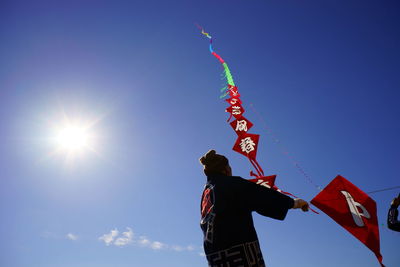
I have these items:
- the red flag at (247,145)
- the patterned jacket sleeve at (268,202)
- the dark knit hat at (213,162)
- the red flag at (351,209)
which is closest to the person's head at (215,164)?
the dark knit hat at (213,162)

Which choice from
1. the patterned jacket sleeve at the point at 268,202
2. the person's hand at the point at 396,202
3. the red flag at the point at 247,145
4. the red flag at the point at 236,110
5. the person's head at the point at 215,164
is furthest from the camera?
the red flag at the point at 236,110

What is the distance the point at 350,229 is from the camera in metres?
3.46

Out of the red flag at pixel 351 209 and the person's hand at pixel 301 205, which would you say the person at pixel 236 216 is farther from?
the red flag at pixel 351 209

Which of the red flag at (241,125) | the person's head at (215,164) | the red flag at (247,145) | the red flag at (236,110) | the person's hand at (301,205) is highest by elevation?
the red flag at (236,110)

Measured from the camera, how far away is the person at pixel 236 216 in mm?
2533

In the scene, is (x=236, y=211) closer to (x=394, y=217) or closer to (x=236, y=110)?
(x=394, y=217)

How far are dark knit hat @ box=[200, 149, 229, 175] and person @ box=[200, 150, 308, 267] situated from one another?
259 millimetres

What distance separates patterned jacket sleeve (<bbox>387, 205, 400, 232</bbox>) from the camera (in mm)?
3770

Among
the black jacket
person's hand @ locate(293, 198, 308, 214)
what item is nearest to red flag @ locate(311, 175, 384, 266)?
person's hand @ locate(293, 198, 308, 214)

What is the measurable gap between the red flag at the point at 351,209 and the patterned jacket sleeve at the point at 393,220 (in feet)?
1.48

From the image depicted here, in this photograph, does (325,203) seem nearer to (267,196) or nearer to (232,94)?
(267,196)

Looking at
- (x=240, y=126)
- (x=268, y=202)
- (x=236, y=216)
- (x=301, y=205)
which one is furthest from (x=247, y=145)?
(x=236, y=216)

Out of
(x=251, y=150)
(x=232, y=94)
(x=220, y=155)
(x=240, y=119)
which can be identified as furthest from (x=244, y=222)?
(x=232, y=94)

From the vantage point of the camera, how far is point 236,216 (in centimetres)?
271
